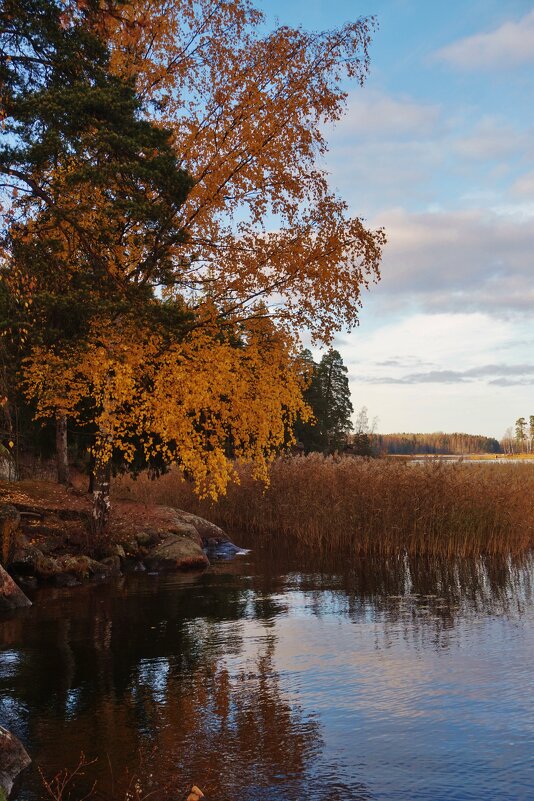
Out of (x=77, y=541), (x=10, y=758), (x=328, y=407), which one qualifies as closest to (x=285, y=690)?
(x=10, y=758)

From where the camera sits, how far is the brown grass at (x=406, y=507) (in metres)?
18.1

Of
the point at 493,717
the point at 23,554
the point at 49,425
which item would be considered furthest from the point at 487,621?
the point at 49,425

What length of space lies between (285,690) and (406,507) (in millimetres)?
10732

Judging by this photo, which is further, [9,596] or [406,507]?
[406,507]

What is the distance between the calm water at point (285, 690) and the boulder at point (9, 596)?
1.38 ft

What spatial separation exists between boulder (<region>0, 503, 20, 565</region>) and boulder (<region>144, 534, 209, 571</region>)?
3.51 metres

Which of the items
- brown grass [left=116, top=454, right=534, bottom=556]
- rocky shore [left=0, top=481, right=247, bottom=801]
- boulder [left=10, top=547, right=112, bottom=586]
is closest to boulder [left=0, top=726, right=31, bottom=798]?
rocky shore [left=0, top=481, right=247, bottom=801]

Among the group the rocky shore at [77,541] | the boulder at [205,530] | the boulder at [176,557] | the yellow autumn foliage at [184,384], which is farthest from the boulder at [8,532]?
the boulder at [205,530]

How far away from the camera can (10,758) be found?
634 centimetres

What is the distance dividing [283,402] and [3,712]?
1023 centimetres

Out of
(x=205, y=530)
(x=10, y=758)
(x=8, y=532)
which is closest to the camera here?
(x=10, y=758)

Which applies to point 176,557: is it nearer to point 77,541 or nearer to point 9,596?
point 77,541

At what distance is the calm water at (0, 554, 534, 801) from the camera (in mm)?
6250

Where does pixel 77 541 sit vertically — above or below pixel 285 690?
above
